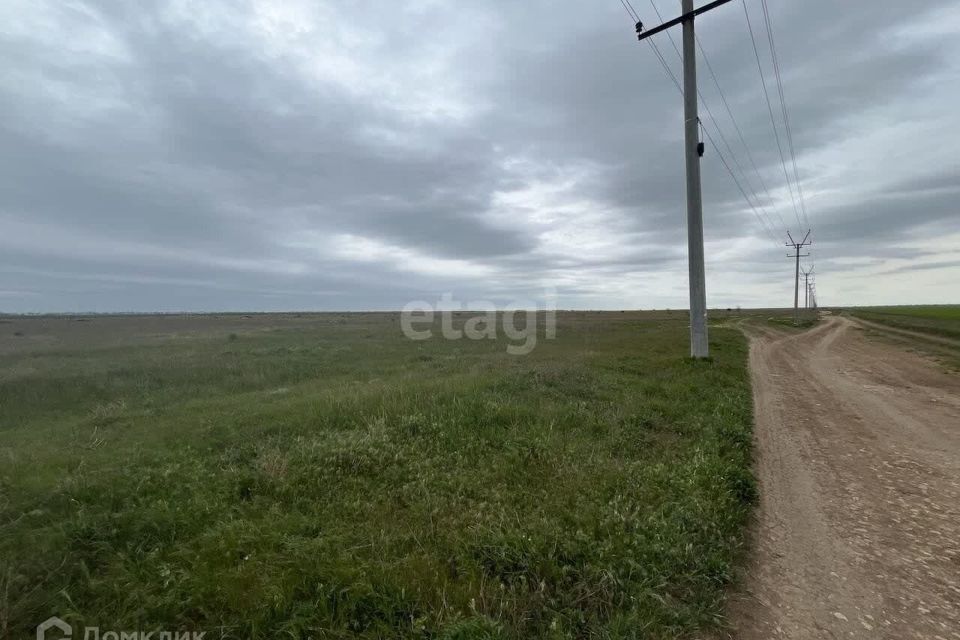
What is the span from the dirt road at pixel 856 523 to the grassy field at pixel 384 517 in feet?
1.20

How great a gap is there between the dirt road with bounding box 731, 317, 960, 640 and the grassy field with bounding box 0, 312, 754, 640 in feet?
1.20

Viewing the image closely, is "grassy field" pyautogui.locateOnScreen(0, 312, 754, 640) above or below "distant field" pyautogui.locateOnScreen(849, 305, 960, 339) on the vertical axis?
below

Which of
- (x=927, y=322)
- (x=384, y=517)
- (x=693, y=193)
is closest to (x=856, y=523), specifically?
(x=384, y=517)

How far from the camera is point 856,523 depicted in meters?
4.38

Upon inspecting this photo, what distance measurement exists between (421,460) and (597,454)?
256cm

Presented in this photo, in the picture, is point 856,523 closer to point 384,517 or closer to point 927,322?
point 384,517

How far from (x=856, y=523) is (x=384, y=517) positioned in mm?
5052

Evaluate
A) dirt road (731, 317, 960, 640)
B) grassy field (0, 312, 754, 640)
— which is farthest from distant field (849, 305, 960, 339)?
grassy field (0, 312, 754, 640)

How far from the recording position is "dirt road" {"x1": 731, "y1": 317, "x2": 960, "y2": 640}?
3.09 meters

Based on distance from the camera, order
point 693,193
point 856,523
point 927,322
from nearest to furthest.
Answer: point 856,523
point 693,193
point 927,322

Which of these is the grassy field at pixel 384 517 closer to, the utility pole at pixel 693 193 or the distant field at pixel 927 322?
the utility pole at pixel 693 193

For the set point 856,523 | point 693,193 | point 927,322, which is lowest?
point 856,523

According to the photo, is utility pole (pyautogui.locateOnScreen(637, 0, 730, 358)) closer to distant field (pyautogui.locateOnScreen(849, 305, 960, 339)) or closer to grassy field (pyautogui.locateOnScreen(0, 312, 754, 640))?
grassy field (pyautogui.locateOnScreen(0, 312, 754, 640))

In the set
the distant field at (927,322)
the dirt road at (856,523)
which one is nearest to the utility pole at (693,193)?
the dirt road at (856,523)
